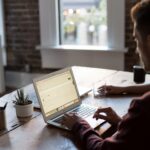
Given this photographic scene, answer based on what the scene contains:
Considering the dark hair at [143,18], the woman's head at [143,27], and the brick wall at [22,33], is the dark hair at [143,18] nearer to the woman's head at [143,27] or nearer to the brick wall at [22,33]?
A: the woman's head at [143,27]

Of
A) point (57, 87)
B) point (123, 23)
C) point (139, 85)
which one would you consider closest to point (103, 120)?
point (57, 87)

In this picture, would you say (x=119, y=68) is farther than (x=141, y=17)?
Yes

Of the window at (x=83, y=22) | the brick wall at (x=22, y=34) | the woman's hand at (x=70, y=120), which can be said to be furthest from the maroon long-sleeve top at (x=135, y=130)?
the brick wall at (x=22, y=34)

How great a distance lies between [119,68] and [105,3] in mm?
804

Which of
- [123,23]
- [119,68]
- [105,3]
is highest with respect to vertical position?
[105,3]

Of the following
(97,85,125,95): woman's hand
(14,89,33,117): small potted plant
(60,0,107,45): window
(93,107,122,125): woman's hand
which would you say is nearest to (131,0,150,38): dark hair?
(93,107,122,125): woman's hand

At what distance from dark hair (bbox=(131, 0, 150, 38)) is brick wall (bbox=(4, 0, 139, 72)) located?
10.2 ft

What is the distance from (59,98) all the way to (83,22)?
259cm

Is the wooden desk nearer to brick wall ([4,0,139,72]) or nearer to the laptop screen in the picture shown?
the laptop screen

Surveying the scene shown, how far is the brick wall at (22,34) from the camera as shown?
4395 millimetres

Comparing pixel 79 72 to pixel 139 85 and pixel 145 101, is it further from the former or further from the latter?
pixel 145 101

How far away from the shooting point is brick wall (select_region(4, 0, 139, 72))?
4395mm

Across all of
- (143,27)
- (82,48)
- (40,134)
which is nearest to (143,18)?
(143,27)

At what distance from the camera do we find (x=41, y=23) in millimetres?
4328
